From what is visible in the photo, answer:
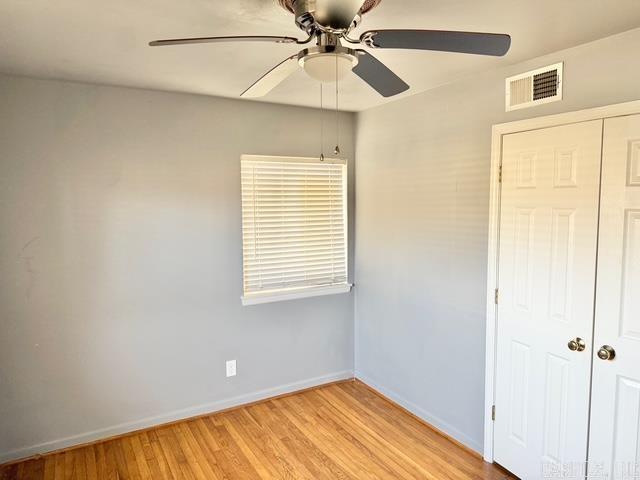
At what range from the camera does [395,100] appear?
10.7ft

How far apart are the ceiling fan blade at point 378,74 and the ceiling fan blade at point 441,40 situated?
0.30ft

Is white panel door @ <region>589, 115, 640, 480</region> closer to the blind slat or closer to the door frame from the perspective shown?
the door frame

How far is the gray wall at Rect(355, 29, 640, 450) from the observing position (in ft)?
8.13

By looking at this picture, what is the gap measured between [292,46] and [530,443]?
2529mm

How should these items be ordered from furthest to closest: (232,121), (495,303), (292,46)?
(232,121) → (495,303) → (292,46)

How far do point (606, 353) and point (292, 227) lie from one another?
229 centimetres

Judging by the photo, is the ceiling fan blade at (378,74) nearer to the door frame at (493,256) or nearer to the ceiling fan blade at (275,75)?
the ceiling fan blade at (275,75)

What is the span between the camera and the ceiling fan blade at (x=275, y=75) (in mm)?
1511

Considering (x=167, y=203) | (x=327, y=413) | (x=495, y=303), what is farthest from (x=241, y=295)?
(x=495, y=303)

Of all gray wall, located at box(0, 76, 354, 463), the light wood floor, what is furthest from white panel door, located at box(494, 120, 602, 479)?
gray wall, located at box(0, 76, 354, 463)

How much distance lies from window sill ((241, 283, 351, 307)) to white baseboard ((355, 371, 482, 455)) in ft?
2.76

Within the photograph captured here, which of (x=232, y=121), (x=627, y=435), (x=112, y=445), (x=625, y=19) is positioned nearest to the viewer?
(x=625, y=19)

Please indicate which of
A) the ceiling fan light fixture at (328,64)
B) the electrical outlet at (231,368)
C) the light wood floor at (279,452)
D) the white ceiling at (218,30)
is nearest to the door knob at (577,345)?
the light wood floor at (279,452)

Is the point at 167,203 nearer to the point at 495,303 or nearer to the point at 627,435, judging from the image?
the point at 495,303
